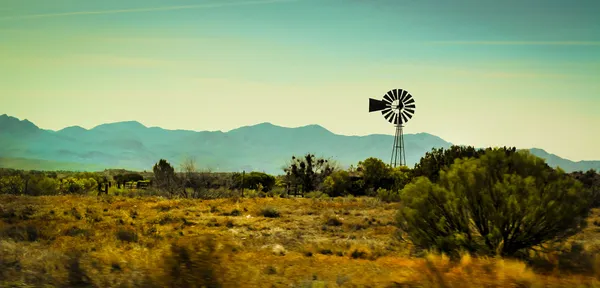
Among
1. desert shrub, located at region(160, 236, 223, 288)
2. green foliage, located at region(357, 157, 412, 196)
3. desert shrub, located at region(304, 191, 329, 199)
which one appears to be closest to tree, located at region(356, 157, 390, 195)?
green foliage, located at region(357, 157, 412, 196)

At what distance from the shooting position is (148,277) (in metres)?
11.5

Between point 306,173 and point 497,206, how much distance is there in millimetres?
44515

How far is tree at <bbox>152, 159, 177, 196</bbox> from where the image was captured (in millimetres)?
51219

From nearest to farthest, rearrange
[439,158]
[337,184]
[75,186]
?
1. [439,158]
2. [75,186]
3. [337,184]

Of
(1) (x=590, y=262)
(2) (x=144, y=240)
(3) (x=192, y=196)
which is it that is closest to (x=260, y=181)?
(3) (x=192, y=196)

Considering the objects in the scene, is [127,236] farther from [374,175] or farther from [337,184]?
[374,175]

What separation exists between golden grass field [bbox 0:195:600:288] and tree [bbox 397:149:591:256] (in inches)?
42.2

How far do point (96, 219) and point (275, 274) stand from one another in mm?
17815

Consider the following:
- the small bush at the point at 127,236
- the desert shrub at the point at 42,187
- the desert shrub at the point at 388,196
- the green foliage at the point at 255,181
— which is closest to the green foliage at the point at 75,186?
the desert shrub at the point at 42,187

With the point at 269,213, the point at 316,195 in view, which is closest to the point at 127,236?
the point at 269,213

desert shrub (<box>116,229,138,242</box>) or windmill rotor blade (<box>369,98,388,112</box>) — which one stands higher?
windmill rotor blade (<box>369,98,388,112</box>)

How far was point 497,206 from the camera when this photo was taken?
17672mm

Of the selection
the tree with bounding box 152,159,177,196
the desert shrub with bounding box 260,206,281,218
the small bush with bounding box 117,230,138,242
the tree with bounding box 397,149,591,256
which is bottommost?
the small bush with bounding box 117,230,138,242

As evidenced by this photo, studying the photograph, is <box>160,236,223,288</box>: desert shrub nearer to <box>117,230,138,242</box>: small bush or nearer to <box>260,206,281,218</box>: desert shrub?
<box>117,230,138,242</box>: small bush
